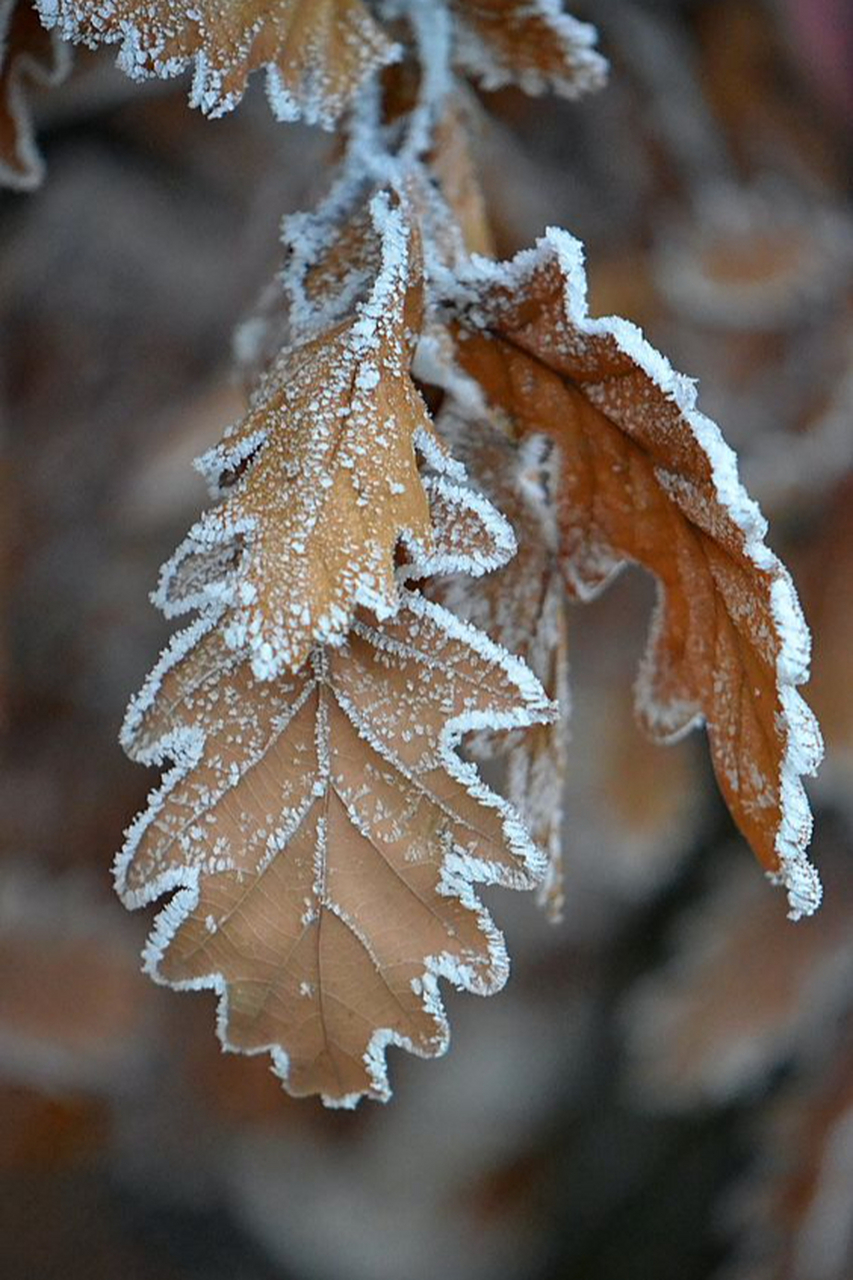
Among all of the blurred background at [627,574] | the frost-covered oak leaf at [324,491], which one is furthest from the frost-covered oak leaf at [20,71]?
the blurred background at [627,574]

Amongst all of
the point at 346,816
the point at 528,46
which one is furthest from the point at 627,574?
the point at 346,816

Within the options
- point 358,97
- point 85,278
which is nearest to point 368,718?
point 358,97

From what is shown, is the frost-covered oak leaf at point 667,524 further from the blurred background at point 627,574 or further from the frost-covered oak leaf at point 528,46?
the blurred background at point 627,574

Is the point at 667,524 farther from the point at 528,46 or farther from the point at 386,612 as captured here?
the point at 528,46

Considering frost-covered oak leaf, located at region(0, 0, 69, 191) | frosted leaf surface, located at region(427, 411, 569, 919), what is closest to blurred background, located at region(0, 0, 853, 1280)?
frost-covered oak leaf, located at region(0, 0, 69, 191)

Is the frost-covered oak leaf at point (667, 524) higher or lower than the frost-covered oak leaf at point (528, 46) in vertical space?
lower

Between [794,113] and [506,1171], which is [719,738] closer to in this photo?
[794,113]

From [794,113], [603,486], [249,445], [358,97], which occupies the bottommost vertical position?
[249,445]
